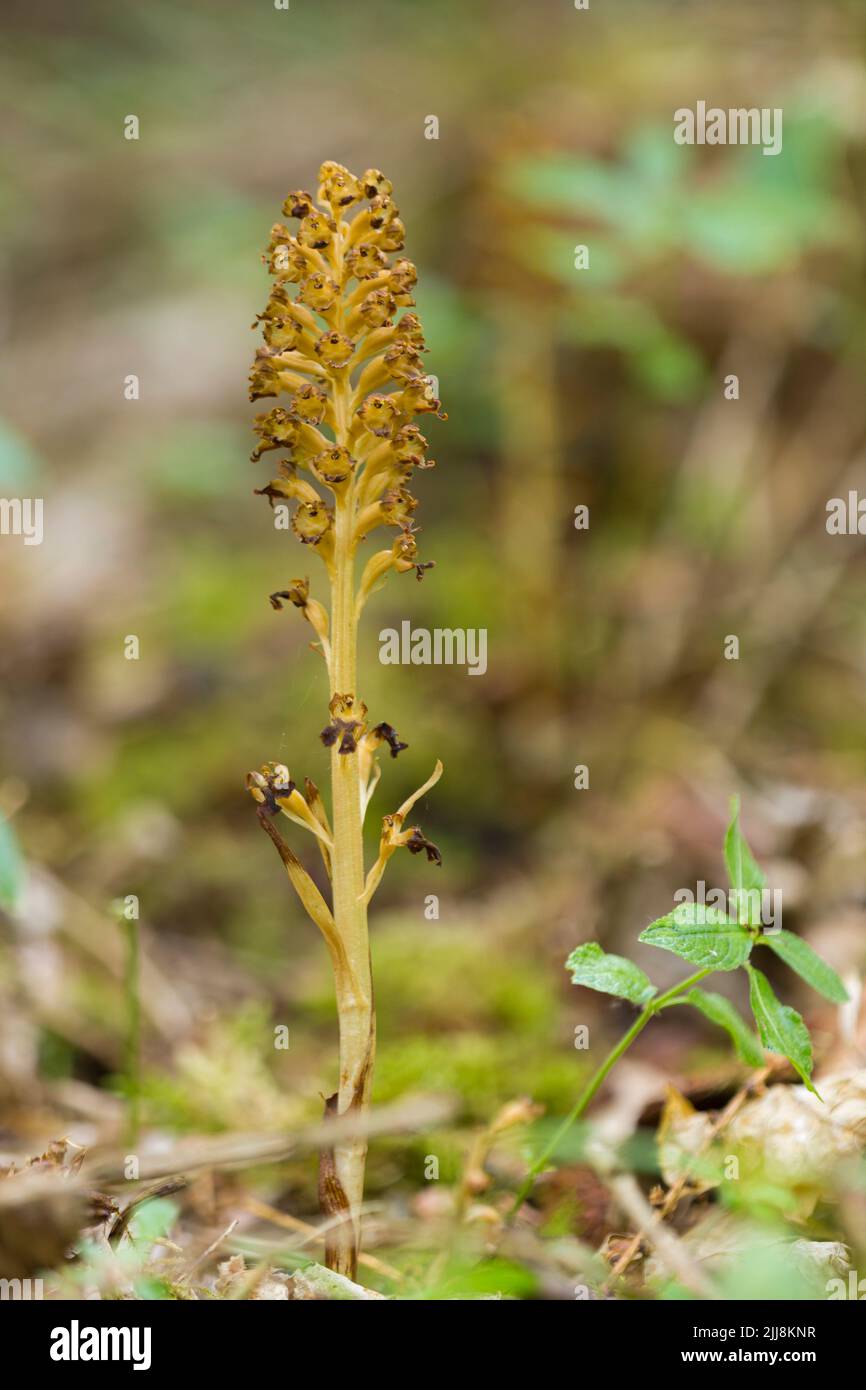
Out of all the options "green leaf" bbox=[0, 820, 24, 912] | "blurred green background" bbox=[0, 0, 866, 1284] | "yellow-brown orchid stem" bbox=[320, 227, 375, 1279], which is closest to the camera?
"yellow-brown orchid stem" bbox=[320, 227, 375, 1279]

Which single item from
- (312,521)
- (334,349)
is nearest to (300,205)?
(334,349)

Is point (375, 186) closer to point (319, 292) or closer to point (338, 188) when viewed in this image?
point (338, 188)

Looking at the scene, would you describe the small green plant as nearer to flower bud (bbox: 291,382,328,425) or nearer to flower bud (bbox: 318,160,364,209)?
flower bud (bbox: 291,382,328,425)

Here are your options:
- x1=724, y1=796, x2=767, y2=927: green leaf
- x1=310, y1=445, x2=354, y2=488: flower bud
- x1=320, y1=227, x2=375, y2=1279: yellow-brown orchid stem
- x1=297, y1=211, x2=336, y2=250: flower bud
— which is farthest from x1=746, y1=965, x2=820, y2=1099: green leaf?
x1=297, y1=211, x2=336, y2=250: flower bud

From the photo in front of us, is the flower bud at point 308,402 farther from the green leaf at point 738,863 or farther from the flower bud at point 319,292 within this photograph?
the green leaf at point 738,863
